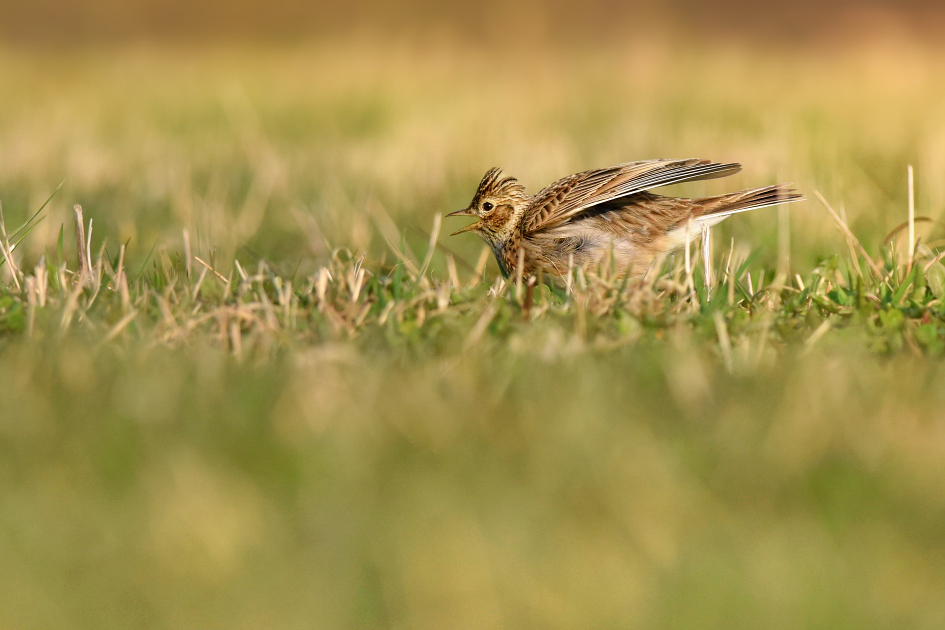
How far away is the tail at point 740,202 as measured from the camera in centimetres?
551

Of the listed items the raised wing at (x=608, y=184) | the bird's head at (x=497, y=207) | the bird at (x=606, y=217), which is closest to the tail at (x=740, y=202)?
the bird at (x=606, y=217)

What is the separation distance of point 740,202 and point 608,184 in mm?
820

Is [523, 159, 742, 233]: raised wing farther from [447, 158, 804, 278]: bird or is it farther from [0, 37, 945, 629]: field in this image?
[0, 37, 945, 629]: field

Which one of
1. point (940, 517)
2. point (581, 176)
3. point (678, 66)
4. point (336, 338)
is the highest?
point (678, 66)

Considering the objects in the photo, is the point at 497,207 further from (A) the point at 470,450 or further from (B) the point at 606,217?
(A) the point at 470,450

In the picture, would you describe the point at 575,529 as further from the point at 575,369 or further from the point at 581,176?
the point at 581,176

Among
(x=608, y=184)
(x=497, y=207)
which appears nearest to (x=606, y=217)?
(x=608, y=184)

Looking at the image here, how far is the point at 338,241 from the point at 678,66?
956 cm

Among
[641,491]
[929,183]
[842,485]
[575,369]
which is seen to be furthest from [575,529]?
[929,183]

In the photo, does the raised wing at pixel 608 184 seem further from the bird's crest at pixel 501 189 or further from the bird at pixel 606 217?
the bird's crest at pixel 501 189

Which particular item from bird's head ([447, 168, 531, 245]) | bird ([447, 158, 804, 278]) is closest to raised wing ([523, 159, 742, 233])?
bird ([447, 158, 804, 278])

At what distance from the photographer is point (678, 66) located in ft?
51.0

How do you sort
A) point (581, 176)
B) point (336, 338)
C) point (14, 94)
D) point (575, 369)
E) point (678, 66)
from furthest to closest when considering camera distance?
point (678, 66)
point (14, 94)
point (581, 176)
point (336, 338)
point (575, 369)

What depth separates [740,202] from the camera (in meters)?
5.58
